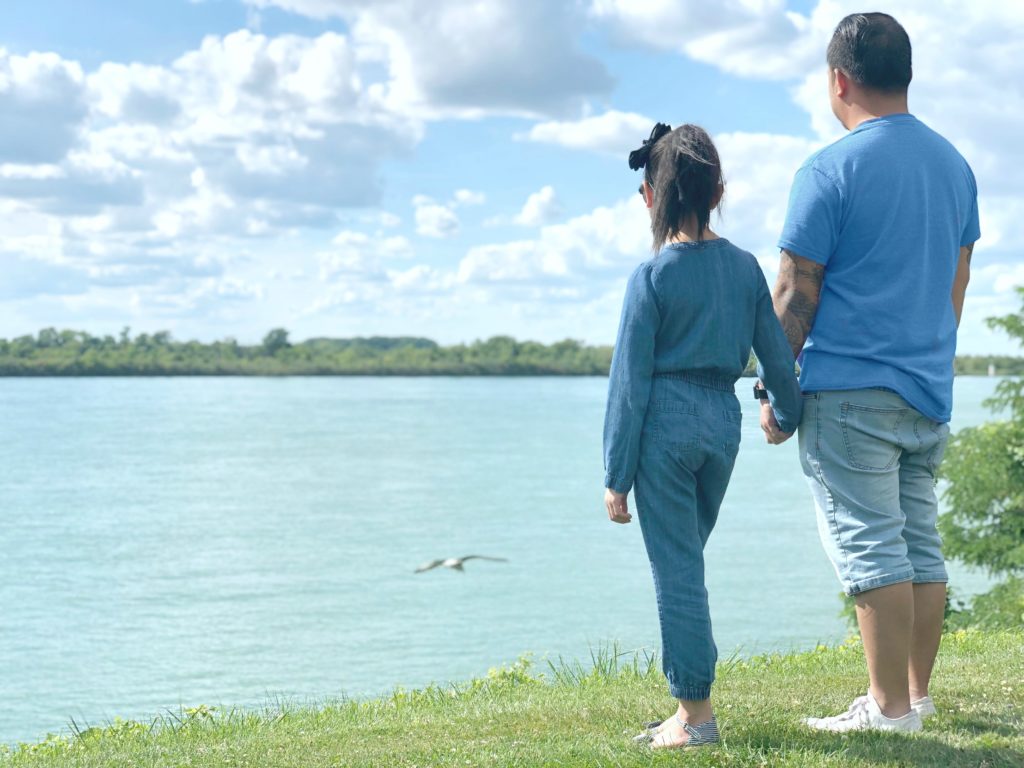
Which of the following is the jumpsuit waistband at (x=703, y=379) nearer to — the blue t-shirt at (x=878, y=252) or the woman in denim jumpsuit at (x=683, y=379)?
the woman in denim jumpsuit at (x=683, y=379)

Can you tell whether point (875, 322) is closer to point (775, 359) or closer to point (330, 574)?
point (775, 359)

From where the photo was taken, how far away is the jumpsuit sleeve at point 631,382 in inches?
153

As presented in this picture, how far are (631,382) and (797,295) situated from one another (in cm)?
67

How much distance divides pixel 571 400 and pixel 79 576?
401 ft

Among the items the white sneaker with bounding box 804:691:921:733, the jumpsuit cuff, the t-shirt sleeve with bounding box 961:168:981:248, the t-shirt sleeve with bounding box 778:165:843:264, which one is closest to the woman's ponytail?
the t-shirt sleeve with bounding box 778:165:843:264

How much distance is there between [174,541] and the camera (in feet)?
129

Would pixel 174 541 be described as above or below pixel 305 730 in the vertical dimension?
below

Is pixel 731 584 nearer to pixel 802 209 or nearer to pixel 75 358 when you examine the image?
pixel 802 209

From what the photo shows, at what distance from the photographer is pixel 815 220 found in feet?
13.0

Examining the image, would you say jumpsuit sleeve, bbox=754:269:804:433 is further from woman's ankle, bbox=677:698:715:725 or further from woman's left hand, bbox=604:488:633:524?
woman's ankle, bbox=677:698:715:725

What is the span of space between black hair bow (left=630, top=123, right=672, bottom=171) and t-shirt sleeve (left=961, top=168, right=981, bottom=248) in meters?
1.13

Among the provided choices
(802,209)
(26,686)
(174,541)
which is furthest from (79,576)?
(802,209)

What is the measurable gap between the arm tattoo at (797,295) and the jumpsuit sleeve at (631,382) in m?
0.48

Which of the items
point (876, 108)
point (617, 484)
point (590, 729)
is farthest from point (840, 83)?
point (590, 729)
